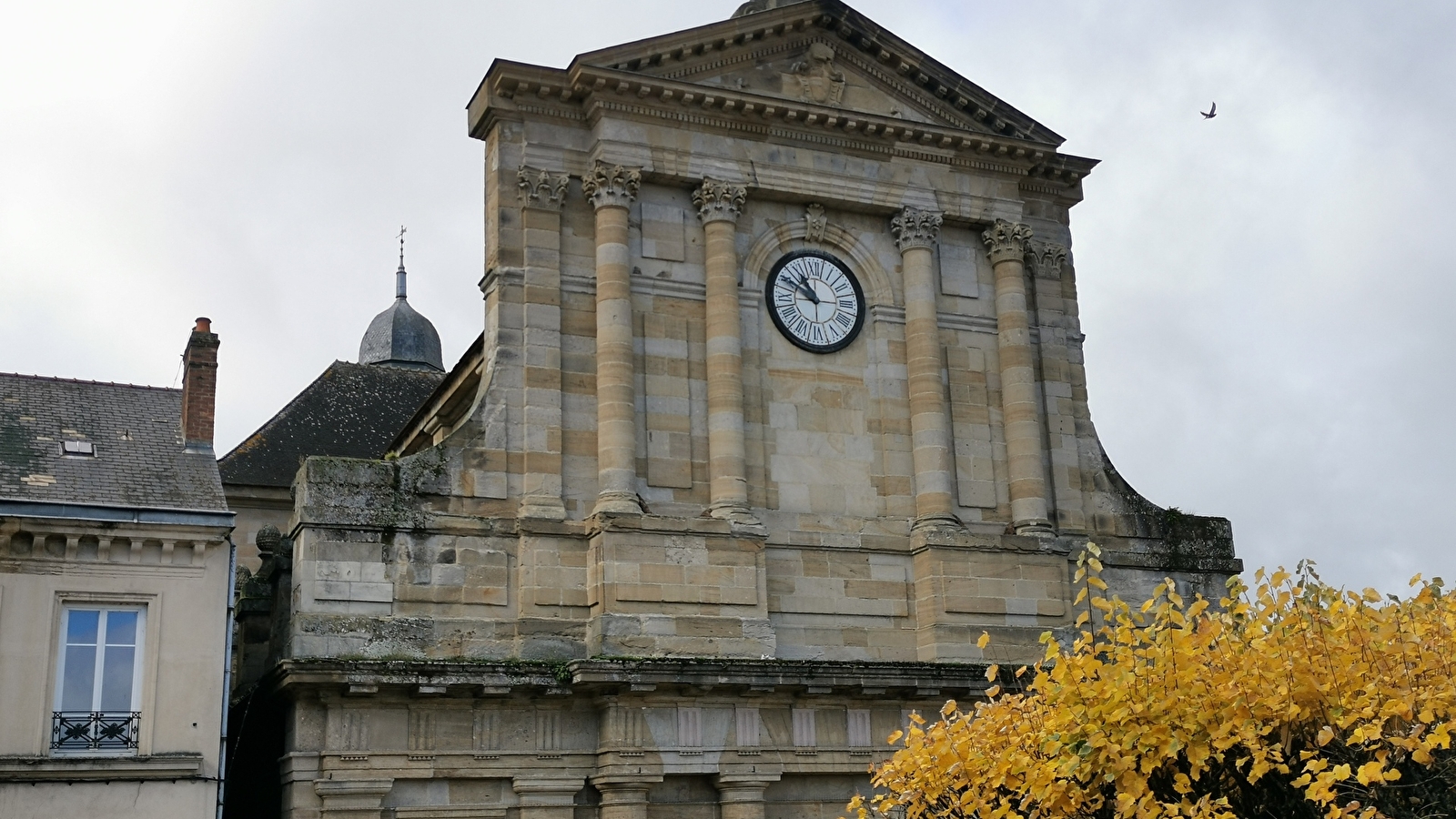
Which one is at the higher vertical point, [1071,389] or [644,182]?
[644,182]

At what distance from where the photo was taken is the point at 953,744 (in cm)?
1107

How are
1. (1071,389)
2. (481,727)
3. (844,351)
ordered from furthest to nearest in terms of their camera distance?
(1071,389)
(844,351)
(481,727)

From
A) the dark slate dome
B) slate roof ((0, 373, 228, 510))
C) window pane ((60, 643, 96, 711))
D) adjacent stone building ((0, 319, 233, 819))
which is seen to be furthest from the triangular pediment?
the dark slate dome

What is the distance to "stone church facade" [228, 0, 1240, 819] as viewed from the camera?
17.3 metres

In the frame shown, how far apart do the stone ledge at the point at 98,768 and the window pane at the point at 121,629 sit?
1.20m

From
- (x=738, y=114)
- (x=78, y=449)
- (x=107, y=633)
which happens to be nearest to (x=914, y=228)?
(x=738, y=114)

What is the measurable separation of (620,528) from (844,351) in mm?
4281

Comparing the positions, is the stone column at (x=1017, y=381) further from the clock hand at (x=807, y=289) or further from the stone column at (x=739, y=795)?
the stone column at (x=739, y=795)

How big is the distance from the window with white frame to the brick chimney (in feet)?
8.12

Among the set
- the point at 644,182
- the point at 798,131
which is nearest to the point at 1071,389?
the point at 798,131

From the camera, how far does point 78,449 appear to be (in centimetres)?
1750

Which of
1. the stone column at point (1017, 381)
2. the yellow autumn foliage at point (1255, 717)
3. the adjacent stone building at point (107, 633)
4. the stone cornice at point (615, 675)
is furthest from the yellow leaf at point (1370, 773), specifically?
the stone column at point (1017, 381)

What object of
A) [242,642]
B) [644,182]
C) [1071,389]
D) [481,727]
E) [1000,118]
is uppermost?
[1000,118]

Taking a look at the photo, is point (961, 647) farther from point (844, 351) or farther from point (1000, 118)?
point (1000, 118)
